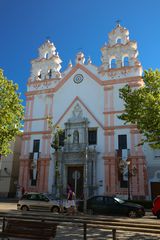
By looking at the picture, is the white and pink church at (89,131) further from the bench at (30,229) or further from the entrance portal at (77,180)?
the bench at (30,229)

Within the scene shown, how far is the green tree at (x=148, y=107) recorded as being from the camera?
18.2 m

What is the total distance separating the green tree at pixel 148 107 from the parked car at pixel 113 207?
4.94 meters

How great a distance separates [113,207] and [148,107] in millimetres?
7813

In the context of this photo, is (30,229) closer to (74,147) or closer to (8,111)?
(8,111)

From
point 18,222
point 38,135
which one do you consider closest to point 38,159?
point 38,135

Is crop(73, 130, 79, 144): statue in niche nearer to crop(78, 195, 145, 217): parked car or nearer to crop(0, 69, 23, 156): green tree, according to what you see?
crop(0, 69, 23, 156): green tree


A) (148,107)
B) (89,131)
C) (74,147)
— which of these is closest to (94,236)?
(148,107)

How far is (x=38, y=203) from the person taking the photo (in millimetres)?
20828

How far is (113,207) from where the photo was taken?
1845 cm

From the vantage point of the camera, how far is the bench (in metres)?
8.44

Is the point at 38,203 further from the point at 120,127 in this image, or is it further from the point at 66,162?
the point at 120,127

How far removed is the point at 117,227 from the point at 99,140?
2650 cm

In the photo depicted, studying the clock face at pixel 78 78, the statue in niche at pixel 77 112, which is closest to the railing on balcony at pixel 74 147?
the statue in niche at pixel 77 112

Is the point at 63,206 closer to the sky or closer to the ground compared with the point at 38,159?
closer to the ground
